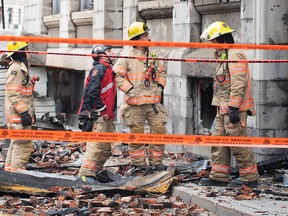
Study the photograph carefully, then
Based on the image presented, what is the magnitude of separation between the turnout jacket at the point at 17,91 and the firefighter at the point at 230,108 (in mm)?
2510

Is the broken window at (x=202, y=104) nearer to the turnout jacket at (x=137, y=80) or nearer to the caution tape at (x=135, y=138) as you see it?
the turnout jacket at (x=137, y=80)

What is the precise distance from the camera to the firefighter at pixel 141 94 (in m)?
11.5

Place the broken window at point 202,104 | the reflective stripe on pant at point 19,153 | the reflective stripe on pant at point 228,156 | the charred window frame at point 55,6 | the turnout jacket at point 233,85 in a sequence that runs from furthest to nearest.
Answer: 1. the charred window frame at point 55,6
2. the broken window at point 202,104
3. the reflective stripe on pant at point 19,153
4. the reflective stripe on pant at point 228,156
5. the turnout jacket at point 233,85

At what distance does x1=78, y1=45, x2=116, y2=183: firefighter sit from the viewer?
10.9 meters

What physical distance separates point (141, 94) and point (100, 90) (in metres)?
0.77

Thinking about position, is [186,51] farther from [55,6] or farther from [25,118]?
[55,6]

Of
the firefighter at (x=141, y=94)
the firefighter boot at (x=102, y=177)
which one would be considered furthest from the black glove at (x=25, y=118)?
the firefighter at (x=141, y=94)

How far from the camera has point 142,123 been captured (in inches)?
459

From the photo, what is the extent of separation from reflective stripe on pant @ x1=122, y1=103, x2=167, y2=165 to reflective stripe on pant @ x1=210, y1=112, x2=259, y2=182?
1.34m

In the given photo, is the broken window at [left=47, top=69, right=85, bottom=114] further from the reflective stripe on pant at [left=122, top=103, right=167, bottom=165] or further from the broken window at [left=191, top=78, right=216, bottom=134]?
the reflective stripe on pant at [left=122, top=103, right=167, bottom=165]

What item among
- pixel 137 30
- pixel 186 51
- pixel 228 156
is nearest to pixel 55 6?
pixel 186 51

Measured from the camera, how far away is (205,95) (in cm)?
1388

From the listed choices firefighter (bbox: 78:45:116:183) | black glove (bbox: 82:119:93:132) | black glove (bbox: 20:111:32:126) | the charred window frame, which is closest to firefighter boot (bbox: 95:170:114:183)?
firefighter (bbox: 78:45:116:183)

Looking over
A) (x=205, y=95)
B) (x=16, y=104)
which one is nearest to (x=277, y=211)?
(x=16, y=104)
